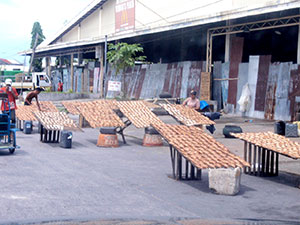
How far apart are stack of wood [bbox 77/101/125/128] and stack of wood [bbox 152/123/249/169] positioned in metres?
4.16

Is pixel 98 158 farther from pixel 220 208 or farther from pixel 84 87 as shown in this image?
pixel 84 87

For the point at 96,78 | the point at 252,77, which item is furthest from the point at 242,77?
the point at 96,78

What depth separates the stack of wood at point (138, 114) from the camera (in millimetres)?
15023

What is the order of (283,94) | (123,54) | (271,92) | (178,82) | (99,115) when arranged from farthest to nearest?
(123,54), (178,82), (271,92), (283,94), (99,115)

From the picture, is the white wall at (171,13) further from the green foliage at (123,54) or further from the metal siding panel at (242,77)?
the metal siding panel at (242,77)

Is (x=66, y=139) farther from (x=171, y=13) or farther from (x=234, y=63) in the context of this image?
(x=171, y=13)

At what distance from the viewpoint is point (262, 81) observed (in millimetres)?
23609

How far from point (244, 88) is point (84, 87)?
20.0 m

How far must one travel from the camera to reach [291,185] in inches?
390

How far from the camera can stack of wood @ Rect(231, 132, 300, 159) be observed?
9.20 meters

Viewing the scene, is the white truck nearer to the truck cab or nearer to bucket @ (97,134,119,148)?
the truck cab

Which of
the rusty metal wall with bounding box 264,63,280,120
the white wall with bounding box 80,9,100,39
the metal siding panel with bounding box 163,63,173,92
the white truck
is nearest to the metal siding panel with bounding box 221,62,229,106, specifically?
the rusty metal wall with bounding box 264,63,280,120

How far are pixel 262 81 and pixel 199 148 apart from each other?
14826 millimetres

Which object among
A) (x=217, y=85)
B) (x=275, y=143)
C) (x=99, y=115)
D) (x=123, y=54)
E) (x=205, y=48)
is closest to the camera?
(x=275, y=143)
